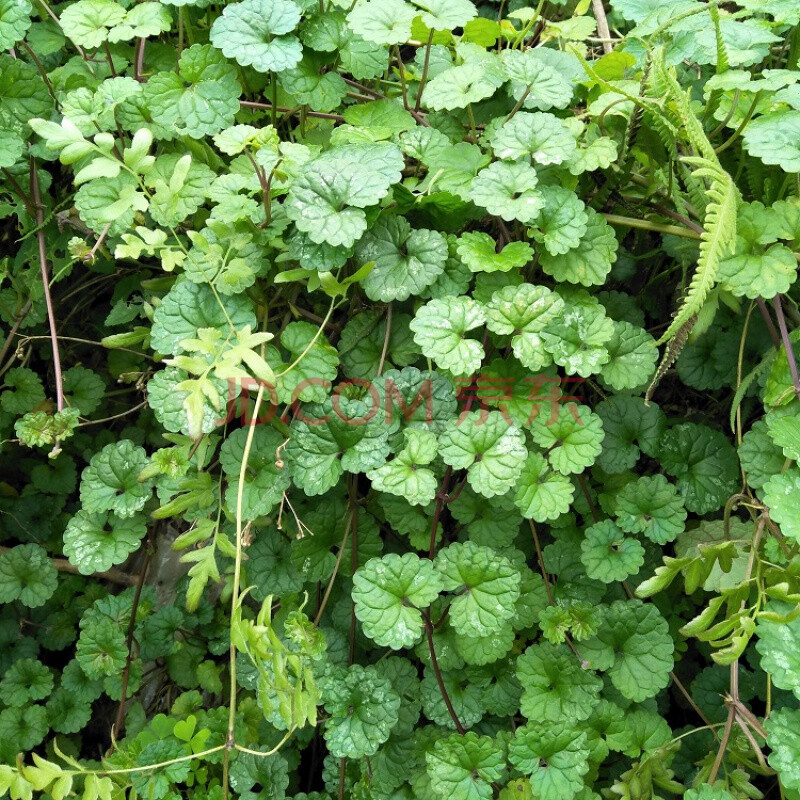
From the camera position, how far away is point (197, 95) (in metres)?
1.53


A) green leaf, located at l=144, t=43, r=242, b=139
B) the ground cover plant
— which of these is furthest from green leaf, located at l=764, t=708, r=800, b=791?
green leaf, located at l=144, t=43, r=242, b=139

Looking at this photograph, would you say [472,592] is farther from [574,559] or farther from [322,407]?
[322,407]

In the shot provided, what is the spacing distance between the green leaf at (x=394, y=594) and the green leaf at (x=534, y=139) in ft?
2.53

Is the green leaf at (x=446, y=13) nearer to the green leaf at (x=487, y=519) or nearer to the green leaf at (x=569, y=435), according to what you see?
the green leaf at (x=569, y=435)

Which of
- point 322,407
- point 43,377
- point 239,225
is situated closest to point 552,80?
point 239,225

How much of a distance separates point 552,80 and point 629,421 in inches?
28.1

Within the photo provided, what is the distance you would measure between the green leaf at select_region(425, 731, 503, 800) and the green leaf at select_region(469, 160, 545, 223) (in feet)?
3.12

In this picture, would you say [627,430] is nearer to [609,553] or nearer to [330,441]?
[609,553]

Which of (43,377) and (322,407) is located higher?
(322,407)

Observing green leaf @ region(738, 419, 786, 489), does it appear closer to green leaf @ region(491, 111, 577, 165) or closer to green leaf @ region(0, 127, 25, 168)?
green leaf @ region(491, 111, 577, 165)

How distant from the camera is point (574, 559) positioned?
159cm

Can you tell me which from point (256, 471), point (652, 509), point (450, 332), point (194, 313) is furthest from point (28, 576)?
point (652, 509)

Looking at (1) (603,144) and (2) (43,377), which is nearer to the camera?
(1) (603,144)

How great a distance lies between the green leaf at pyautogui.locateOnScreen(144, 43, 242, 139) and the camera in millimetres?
1518
